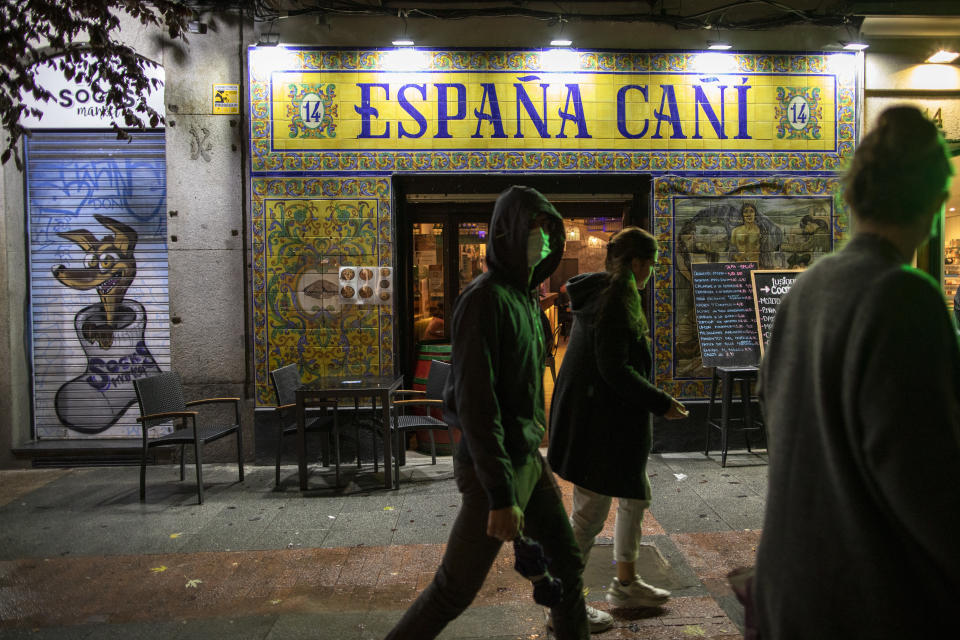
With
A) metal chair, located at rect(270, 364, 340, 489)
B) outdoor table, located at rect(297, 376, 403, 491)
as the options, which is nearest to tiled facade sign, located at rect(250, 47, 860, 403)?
metal chair, located at rect(270, 364, 340, 489)

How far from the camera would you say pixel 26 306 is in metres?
7.05

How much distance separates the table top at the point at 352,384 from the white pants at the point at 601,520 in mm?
2750

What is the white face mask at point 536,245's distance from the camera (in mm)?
2625

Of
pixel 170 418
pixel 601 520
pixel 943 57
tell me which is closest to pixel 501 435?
pixel 601 520

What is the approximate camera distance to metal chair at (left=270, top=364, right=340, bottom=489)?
5875 mm

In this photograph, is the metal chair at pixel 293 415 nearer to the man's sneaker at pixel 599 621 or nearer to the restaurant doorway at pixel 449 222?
the restaurant doorway at pixel 449 222

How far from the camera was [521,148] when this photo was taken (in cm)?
679

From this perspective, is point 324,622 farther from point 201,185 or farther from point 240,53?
point 240,53

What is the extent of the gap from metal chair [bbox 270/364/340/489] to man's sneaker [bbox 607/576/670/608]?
3.09 meters

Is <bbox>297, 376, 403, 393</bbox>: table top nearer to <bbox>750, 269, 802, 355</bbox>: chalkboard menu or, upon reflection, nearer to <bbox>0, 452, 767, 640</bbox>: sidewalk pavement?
<bbox>0, 452, 767, 640</bbox>: sidewalk pavement

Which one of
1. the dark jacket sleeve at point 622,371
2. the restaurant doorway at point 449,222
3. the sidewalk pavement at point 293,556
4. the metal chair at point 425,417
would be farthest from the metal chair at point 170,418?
the dark jacket sleeve at point 622,371

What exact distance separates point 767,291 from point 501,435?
5.31 m

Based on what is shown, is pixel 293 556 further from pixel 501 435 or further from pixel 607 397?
pixel 501 435

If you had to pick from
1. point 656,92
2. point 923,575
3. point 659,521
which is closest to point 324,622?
point 659,521
